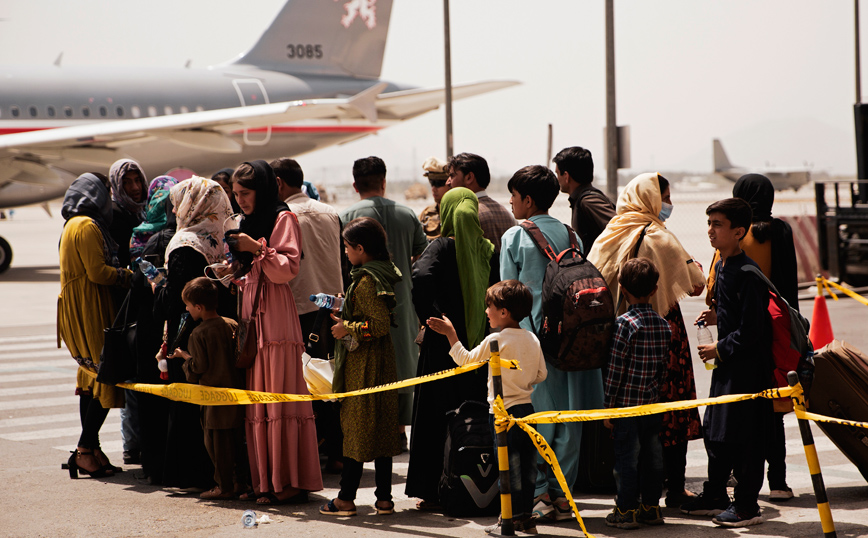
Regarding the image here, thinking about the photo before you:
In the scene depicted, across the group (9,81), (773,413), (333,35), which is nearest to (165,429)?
(773,413)

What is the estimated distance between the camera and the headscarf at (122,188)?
6.33m

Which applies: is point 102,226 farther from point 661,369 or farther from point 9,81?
point 9,81

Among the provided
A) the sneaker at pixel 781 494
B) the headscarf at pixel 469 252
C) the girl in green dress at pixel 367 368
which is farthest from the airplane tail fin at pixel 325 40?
the sneaker at pixel 781 494

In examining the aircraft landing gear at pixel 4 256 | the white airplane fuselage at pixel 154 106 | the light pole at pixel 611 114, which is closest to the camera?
the light pole at pixel 611 114

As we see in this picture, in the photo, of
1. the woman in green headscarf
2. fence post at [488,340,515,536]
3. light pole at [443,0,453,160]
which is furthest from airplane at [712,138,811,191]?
fence post at [488,340,515,536]

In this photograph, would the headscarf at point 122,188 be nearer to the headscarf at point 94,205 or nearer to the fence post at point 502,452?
the headscarf at point 94,205

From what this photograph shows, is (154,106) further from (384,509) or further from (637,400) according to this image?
(637,400)

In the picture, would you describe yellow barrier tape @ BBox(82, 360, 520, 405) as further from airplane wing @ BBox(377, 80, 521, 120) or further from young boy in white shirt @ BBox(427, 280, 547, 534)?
airplane wing @ BBox(377, 80, 521, 120)

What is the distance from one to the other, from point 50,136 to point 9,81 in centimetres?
360

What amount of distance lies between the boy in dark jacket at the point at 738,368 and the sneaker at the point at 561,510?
779 millimetres

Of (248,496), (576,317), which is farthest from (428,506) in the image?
(576,317)

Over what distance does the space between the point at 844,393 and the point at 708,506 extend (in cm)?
97

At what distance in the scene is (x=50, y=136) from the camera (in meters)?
21.0

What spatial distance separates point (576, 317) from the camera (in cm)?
475
